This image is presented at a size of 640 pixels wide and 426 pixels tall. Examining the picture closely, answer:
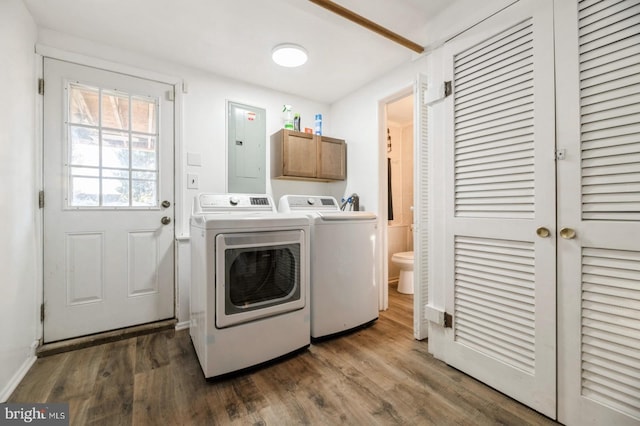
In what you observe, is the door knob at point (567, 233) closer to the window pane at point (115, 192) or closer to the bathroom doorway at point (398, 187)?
the bathroom doorway at point (398, 187)

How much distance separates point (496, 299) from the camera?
1420mm

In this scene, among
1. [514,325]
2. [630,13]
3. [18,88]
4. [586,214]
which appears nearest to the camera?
[630,13]

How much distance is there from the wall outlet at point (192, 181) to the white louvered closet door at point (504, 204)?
2064mm

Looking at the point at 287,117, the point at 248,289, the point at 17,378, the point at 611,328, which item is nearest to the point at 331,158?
the point at 287,117

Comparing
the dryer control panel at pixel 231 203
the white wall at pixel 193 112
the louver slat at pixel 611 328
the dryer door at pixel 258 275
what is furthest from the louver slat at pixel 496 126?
the white wall at pixel 193 112

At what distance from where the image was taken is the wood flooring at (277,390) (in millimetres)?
1253

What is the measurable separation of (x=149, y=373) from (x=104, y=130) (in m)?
1.81

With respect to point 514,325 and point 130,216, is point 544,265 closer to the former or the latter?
point 514,325

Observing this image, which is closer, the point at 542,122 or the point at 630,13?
the point at 630,13

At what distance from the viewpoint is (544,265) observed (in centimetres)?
124

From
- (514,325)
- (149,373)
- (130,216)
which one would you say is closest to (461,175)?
(514,325)

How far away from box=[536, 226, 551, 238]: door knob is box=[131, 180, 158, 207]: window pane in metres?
2.64

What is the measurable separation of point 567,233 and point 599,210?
0.14 metres

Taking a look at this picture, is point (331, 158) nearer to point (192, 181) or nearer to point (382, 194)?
point (382, 194)
